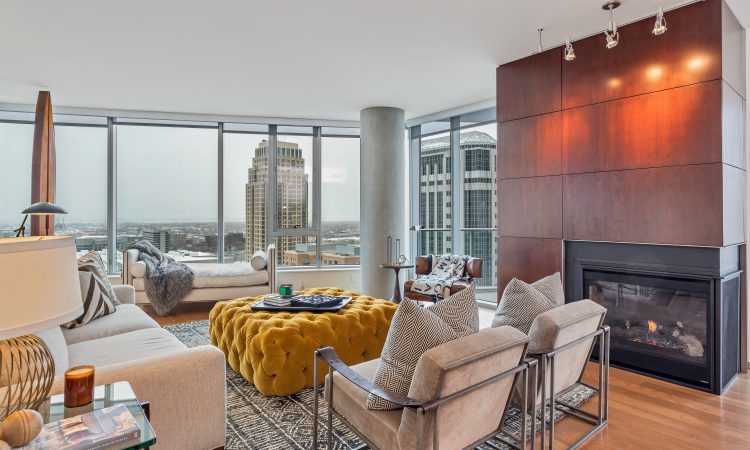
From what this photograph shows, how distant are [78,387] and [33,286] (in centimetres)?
54

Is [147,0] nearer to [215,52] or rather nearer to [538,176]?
[215,52]

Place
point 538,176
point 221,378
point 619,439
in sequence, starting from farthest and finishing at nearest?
point 538,176
point 619,439
point 221,378

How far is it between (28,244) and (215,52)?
3.26 metres

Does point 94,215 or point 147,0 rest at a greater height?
point 147,0

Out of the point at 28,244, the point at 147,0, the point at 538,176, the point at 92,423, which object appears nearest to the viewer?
the point at 28,244

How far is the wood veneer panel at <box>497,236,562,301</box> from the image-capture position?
3.70 meters

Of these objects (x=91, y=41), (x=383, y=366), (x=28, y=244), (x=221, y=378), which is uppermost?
(x=91, y=41)

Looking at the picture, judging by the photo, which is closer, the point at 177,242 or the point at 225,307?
the point at 225,307

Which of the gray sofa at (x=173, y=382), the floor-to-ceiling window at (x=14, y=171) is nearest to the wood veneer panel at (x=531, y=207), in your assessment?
the gray sofa at (x=173, y=382)

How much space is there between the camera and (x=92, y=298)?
3076 millimetres

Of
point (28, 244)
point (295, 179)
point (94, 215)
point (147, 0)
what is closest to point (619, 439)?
point (28, 244)

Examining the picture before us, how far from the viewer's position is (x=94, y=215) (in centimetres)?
589

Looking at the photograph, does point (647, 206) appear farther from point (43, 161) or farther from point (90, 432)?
point (43, 161)

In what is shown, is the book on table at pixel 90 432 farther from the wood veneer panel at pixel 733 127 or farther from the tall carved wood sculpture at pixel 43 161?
the tall carved wood sculpture at pixel 43 161
